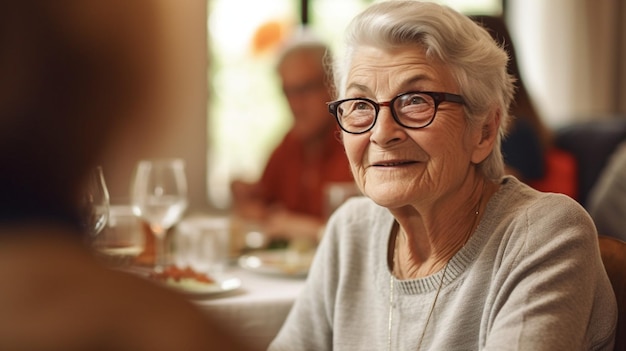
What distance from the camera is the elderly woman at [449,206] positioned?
1.29 meters

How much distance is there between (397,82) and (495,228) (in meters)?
0.30

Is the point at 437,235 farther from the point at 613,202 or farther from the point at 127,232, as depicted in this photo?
the point at 613,202

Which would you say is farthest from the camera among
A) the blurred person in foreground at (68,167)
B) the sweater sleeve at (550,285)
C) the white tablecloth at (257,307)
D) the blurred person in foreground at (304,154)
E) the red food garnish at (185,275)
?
the blurred person in foreground at (304,154)

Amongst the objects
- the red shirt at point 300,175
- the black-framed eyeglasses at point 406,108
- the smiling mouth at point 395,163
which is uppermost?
the black-framed eyeglasses at point 406,108

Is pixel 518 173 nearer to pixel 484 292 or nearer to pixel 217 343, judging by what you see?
pixel 484 292

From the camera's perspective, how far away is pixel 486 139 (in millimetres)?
1491

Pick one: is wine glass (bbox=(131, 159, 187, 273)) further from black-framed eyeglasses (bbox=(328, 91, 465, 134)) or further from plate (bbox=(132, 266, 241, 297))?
black-framed eyeglasses (bbox=(328, 91, 465, 134))

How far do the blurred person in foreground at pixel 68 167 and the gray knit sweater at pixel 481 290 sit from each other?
68 cm

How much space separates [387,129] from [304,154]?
2.26m

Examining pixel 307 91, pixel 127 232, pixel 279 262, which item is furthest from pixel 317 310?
pixel 307 91

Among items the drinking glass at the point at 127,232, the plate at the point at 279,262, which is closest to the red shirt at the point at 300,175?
the plate at the point at 279,262

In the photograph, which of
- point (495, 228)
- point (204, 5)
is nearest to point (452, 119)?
point (495, 228)

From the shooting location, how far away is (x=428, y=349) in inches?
56.8

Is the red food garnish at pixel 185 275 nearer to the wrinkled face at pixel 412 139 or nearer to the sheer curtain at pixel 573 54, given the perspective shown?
the wrinkled face at pixel 412 139
